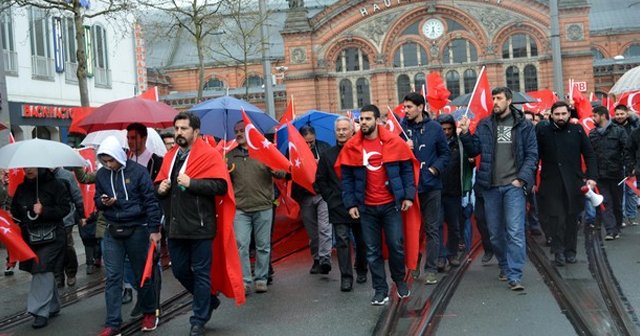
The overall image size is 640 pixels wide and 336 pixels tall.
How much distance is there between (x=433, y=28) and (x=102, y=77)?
3257 centimetres

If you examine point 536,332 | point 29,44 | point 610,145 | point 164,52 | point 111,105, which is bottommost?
point 536,332

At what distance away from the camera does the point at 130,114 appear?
26.3 ft

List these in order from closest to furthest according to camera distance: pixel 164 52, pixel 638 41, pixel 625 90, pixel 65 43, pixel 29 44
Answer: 1. pixel 625 90
2. pixel 29 44
3. pixel 65 43
4. pixel 638 41
5. pixel 164 52

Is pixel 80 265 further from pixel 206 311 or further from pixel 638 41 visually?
pixel 638 41

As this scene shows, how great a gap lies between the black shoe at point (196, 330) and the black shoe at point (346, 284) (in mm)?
2153

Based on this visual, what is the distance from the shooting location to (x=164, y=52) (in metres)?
72.3

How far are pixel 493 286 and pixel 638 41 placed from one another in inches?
2337

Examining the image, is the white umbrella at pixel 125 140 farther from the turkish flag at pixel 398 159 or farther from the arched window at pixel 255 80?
the arched window at pixel 255 80

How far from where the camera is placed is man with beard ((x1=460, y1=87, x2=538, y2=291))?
25.2 feet

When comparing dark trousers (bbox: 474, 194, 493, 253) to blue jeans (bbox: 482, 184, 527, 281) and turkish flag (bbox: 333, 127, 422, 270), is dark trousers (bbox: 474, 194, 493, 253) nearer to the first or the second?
blue jeans (bbox: 482, 184, 527, 281)

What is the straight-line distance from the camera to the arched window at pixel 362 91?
183 ft

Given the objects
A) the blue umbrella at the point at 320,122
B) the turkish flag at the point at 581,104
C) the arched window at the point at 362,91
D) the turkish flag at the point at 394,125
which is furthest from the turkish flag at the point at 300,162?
the arched window at the point at 362,91

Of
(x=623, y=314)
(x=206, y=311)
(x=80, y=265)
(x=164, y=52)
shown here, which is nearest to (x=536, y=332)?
(x=623, y=314)

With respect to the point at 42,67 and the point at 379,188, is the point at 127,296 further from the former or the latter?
the point at 42,67
